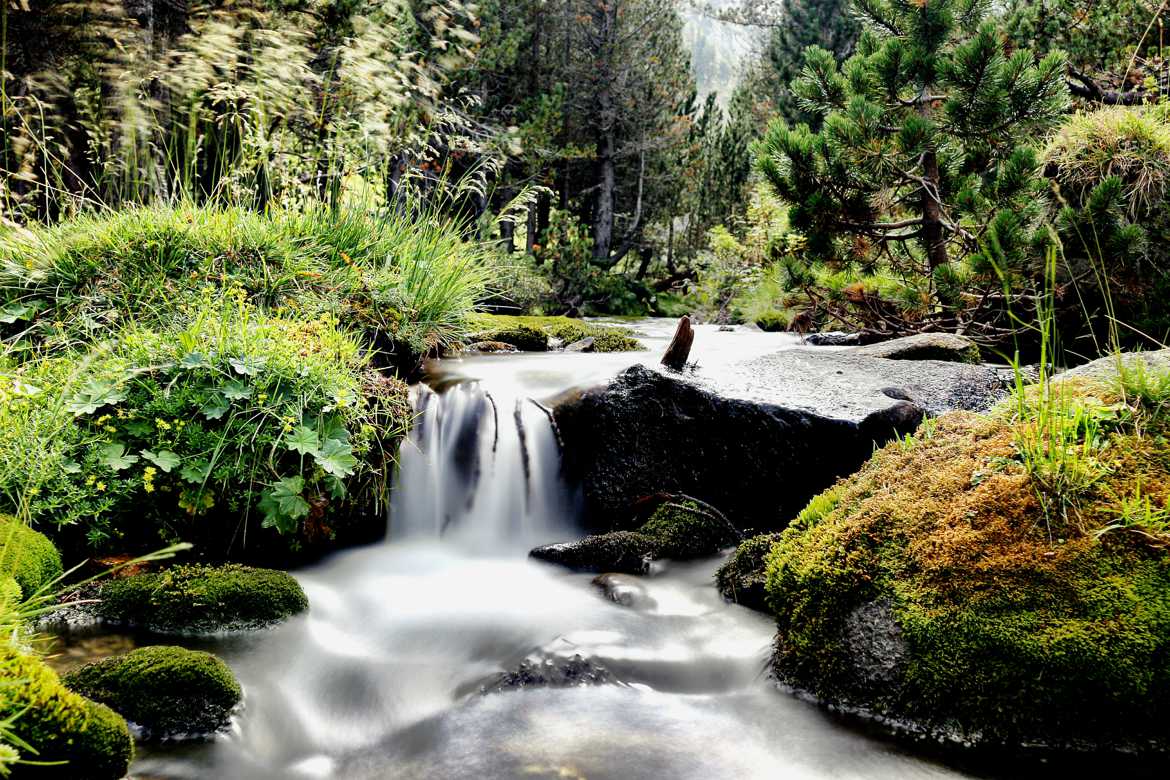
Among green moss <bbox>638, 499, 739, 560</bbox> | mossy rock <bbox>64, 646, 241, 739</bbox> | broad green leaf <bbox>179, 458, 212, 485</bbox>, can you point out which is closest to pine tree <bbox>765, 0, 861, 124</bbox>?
green moss <bbox>638, 499, 739, 560</bbox>

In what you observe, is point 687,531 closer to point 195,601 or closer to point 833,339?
point 195,601

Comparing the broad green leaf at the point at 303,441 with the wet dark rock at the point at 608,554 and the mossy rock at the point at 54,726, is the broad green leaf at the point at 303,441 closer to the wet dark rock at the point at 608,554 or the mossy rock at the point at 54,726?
the wet dark rock at the point at 608,554

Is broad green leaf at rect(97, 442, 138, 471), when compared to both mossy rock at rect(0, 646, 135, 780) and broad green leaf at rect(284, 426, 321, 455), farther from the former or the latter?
mossy rock at rect(0, 646, 135, 780)

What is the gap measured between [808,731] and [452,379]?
3547 mm

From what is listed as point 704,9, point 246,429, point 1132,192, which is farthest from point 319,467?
point 704,9

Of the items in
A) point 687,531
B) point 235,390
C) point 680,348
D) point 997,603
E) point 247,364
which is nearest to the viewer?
point 997,603

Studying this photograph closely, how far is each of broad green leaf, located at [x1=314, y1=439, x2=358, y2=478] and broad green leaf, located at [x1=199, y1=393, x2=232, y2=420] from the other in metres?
0.51

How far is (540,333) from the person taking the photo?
788 centimetres

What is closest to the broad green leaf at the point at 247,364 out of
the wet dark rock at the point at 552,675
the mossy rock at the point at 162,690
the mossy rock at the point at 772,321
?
the mossy rock at the point at 162,690

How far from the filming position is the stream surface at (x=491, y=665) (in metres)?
2.57

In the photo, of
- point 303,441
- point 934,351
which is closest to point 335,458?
point 303,441

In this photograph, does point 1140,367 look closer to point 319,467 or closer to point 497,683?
point 497,683

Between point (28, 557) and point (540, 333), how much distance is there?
5351 millimetres

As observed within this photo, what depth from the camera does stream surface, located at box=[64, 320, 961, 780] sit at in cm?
257
